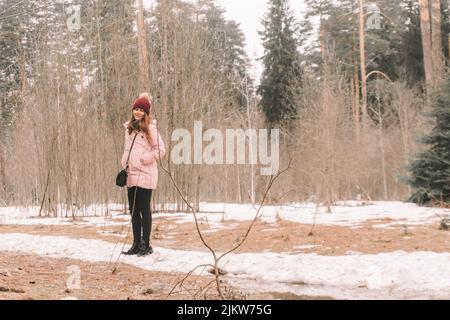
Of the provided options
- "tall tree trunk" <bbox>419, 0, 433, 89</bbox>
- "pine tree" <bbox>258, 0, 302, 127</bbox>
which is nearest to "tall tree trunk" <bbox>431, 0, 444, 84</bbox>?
"tall tree trunk" <bbox>419, 0, 433, 89</bbox>

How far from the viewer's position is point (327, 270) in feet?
14.6

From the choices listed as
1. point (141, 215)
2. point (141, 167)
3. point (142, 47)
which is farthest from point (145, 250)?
point (142, 47)

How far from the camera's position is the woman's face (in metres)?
5.37

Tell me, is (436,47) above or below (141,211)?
above

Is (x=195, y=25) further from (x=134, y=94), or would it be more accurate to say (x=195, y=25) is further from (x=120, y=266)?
(x=120, y=266)

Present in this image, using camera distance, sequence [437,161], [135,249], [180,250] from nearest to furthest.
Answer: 1. [135,249]
2. [180,250]
3. [437,161]

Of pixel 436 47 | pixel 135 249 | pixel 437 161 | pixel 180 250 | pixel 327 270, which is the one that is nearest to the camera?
pixel 327 270

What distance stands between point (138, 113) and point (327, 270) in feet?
8.87

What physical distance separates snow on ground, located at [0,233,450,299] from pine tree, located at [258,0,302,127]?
21573mm

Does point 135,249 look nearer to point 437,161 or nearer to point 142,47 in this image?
point 437,161

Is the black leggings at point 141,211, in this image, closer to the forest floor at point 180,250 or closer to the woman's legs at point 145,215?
the woman's legs at point 145,215

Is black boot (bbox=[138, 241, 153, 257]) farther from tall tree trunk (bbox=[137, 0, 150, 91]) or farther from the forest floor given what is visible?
tall tree trunk (bbox=[137, 0, 150, 91])

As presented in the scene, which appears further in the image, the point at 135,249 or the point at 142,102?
the point at 135,249

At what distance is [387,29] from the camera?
1184 inches
